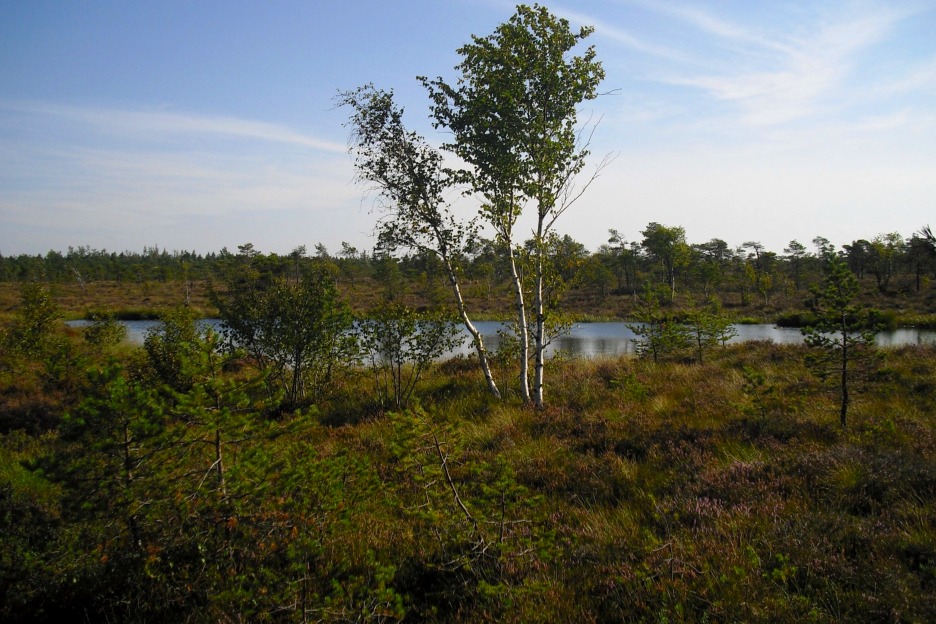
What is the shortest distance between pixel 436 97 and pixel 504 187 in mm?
2623

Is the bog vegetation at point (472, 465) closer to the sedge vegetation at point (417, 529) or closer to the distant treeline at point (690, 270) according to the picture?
the sedge vegetation at point (417, 529)

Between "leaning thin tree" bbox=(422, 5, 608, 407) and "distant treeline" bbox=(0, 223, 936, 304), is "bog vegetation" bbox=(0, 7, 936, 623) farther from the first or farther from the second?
"distant treeline" bbox=(0, 223, 936, 304)

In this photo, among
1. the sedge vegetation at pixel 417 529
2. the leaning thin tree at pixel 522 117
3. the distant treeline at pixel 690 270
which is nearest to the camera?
the sedge vegetation at pixel 417 529

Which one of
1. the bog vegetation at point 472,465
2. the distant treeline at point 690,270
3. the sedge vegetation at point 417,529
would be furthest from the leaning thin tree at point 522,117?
the distant treeline at point 690,270

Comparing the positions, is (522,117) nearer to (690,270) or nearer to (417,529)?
(417,529)

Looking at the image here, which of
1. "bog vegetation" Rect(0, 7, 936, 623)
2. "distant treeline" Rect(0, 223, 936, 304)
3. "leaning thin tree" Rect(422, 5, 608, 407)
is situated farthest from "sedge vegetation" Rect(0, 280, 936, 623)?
"distant treeline" Rect(0, 223, 936, 304)

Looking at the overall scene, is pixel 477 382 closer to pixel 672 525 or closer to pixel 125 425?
pixel 672 525

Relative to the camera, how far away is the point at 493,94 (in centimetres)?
1021

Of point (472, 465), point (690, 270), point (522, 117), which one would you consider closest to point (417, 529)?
point (472, 465)

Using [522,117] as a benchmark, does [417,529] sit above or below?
below

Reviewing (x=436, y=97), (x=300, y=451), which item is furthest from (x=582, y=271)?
(x=300, y=451)

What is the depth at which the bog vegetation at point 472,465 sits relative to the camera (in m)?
3.61

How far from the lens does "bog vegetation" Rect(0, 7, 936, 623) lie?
11.8 feet

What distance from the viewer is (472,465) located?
459 centimetres
